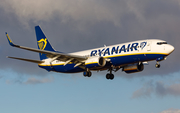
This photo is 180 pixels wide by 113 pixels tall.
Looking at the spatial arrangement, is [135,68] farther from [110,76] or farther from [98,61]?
[98,61]

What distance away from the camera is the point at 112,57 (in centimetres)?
5366

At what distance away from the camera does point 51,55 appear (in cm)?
5472

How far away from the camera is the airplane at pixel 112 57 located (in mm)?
50344

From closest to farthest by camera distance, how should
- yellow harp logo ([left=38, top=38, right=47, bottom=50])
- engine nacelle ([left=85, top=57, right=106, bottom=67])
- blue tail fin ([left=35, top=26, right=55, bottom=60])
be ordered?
engine nacelle ([left=85, top=57, right=106, bottom=67]), blue tail fin ([left=35, top=26, right=55, bottom=60]), yellow harp logo ([left=38, top=38, right=47, bottom=50])

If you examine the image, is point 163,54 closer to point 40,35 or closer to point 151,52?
point 151,52

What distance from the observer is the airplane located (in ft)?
165

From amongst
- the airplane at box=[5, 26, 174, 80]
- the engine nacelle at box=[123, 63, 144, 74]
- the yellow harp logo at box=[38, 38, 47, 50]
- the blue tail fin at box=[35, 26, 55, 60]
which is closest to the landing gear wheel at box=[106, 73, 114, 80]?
the airplane at box=[5, 26, 174, 80]

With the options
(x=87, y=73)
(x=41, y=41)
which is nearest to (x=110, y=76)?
(x=87, y=73)

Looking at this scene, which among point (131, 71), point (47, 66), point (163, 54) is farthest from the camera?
point (47, 66)

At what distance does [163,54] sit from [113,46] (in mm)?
9130

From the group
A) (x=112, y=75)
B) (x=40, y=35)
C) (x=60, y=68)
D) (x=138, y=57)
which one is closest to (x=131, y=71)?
(x=112, y=75)

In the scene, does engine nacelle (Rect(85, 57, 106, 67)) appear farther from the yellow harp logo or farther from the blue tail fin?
the yellow harp logo

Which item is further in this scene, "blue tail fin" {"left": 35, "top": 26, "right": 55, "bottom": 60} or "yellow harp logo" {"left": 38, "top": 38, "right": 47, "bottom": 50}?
"yellow harp logo" {"left": 38, "top": 38, "right": 47, "bottom": 50}

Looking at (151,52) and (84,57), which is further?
(84,57)
